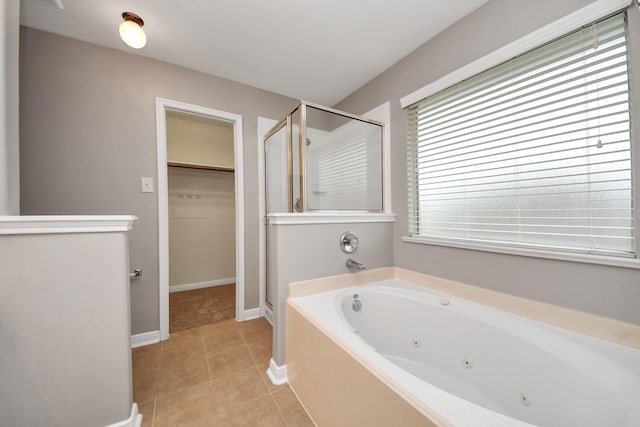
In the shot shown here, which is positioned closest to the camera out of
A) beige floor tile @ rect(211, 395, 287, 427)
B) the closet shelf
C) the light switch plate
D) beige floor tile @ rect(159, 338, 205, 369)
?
beige floor tile @ rect(211, 395, 287, 427)

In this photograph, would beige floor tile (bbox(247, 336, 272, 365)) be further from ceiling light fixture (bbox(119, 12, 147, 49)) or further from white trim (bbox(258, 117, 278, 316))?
ceiling light fixture (bbox(119, 12, 147, 49))

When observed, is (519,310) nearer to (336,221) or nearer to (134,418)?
(336,221)

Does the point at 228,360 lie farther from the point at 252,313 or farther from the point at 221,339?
the point at 252,313

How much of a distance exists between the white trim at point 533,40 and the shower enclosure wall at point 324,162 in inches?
23.6

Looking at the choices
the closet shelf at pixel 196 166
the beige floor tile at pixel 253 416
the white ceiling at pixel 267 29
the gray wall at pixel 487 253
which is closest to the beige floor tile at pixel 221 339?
the beige floor tile at pixel 253 416

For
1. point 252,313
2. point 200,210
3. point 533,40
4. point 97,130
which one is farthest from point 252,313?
point 533,40

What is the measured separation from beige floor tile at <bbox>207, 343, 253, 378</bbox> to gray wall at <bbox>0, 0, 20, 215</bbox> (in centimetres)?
134

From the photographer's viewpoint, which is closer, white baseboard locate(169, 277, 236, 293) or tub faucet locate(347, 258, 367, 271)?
tub faucet locate(347, 258, 367, 271)

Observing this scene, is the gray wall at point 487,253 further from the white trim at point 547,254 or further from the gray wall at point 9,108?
the gray wall at point 9,108

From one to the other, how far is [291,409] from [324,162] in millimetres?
1606

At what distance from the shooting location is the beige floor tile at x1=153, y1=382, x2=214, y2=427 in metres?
1.11

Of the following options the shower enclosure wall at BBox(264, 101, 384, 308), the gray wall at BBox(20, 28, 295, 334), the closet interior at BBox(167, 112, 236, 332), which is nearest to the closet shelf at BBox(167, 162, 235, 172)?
the closet interior at BBox(167, 112, 236, 332)

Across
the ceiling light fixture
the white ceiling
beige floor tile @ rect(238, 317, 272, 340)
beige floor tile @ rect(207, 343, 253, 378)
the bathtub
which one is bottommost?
beige floor tile @ rect(238, 317, 272, 340)

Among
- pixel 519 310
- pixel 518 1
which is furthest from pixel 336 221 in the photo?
pixel 518 1
